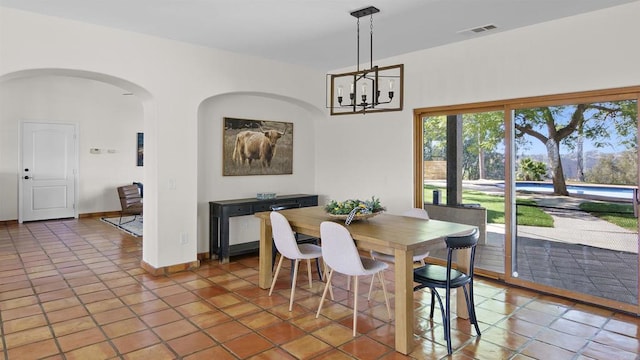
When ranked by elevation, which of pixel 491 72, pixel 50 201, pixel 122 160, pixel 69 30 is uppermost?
pixel 69 30

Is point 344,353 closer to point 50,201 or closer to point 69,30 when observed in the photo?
point 69,30

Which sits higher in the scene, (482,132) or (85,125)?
(85,125)

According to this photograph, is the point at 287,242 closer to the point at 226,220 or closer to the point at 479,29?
the point at 226,220

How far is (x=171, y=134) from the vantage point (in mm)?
4383

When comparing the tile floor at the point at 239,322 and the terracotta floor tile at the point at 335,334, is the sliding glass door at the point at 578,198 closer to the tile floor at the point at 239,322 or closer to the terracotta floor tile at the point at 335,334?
the tile floor at the point at 239,322

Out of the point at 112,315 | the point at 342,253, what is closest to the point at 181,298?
the point at 112,315

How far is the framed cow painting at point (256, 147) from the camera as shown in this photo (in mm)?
5234

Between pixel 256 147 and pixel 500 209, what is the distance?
3.25 metres

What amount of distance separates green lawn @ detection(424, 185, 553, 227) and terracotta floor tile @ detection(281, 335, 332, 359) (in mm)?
2597

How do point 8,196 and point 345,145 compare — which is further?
point 8,196

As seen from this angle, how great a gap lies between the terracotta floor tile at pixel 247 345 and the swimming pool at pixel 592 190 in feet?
10.0

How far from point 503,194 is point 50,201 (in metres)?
8.27

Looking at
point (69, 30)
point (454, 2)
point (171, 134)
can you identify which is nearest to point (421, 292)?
point (454, 2)

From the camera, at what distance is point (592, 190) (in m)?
3.63
